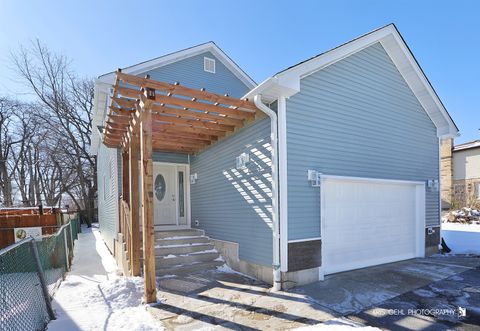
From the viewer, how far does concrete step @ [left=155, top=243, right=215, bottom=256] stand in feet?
20.8

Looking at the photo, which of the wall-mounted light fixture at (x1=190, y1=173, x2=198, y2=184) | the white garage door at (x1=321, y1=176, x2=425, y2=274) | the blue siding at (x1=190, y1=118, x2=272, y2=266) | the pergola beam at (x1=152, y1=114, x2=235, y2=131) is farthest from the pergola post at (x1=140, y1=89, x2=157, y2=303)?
the wall-mounted light fixture at (x1=190, y1=173, x2=198, y2=184)

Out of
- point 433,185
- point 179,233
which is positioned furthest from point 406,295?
point 179,233

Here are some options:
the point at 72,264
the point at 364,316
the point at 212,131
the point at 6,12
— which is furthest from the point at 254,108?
the point at 6,12

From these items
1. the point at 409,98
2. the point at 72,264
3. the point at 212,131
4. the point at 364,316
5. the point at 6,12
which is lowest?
the point at 72,264

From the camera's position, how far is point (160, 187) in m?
8.35

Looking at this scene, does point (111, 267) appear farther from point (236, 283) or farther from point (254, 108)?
A: point (254, 108)

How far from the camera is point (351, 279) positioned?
5.16m

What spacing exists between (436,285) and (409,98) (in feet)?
15.4

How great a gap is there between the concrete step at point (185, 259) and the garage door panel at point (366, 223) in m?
2.70

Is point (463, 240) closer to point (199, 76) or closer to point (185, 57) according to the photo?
point (199, 76)

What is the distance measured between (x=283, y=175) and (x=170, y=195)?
15.4 ft

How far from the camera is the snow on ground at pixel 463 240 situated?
25.8 feet

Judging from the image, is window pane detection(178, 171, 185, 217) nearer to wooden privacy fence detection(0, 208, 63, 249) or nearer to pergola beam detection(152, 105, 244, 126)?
pergola beam detection(152, 105, 244, 126)

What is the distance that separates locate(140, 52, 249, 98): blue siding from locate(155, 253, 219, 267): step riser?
600 cm
